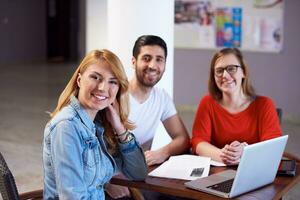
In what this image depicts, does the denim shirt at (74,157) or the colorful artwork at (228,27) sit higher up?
the colorful artwork at (228,27)

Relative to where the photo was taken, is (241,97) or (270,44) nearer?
(241,97)

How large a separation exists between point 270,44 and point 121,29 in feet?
12.0

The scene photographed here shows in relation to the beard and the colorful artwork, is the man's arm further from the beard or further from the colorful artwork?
the colorful artwork

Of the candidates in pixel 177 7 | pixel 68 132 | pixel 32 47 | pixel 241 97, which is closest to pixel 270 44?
pixel 177 7

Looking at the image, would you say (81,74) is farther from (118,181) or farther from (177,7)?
(177,7)

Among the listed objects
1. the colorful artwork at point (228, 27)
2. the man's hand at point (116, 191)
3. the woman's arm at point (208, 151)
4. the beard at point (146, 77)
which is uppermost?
the colorful artwork at point (228, 27)

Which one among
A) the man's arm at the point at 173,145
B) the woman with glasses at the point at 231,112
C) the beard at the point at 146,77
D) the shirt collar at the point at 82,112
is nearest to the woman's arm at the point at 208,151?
the woman with glasses at the point at 231,112

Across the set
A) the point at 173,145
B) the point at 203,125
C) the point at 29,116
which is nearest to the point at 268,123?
the point at 203,125

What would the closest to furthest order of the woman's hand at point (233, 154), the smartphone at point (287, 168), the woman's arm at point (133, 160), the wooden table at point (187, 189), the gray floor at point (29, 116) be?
the wooden table at point (187, 189), the woman's arm at point (133, 160), the smartphone at point (287, 168), the woman's hand at point (233, 154), the gray floor at point (29, 116)

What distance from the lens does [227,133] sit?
9.98 feet

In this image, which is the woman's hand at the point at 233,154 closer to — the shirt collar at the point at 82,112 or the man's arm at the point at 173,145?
the man's arm at the point at 173,145

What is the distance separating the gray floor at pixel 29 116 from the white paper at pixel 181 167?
79.8 inches

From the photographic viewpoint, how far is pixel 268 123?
9.73 feet

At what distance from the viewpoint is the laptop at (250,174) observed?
2.19 metres
